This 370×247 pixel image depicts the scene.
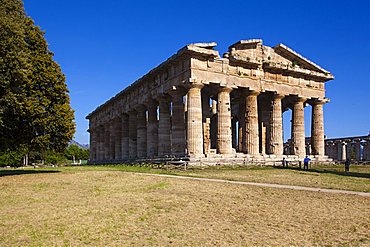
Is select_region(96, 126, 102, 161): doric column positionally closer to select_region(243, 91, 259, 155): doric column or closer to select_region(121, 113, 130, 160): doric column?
select_region(121, 113, 130, 160): doric column

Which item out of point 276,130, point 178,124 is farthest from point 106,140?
point 276,130

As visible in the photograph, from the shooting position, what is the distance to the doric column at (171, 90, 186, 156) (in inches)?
1586

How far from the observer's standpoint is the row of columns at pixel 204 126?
126ft

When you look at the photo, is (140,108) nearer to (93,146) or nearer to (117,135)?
(117,135)

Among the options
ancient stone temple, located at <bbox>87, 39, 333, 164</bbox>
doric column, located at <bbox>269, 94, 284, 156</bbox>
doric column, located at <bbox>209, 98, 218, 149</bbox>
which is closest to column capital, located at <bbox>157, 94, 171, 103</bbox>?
ancient stone temple, located at <bbox>87, 39, 333, 164</bbox>

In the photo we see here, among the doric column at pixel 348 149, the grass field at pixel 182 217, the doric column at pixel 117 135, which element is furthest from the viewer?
the doric column at pixel 348 149

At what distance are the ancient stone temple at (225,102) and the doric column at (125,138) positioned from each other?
2006 mm

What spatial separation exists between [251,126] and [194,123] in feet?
28.3

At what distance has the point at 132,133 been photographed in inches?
2194

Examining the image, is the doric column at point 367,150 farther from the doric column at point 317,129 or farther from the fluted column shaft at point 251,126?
the fluted column shaft at point 251,126

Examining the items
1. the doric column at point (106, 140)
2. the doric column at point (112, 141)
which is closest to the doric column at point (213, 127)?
the doric column at point (112, 141)

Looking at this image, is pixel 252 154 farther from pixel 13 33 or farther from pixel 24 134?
pixel 13 33

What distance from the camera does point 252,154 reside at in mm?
42062

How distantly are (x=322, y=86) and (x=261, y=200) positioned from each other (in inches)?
1553
